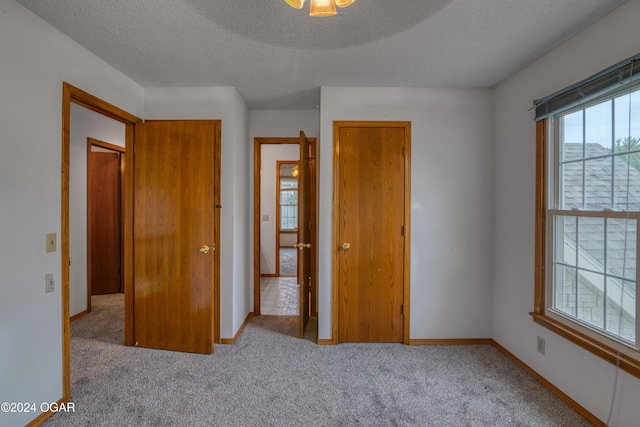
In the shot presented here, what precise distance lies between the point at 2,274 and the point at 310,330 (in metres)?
2.40

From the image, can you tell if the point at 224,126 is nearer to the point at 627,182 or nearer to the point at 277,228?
the point at 277,228

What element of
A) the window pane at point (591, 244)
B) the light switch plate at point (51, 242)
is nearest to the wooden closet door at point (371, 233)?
the window pane at point (591, 244)

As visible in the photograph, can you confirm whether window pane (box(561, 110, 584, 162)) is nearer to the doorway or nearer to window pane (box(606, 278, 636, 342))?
window pane (box(606, 278, 636, 342))

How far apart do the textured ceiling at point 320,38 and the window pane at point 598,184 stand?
88 cm

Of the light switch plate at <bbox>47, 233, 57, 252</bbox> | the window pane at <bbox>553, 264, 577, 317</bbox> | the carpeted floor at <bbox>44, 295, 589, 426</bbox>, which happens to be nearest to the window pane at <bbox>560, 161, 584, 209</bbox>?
the window pane at <bbox>553, 264, 577, 317</bbox>

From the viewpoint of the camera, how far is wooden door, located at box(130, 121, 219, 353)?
2.50 metres

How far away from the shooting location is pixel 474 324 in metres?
2.70

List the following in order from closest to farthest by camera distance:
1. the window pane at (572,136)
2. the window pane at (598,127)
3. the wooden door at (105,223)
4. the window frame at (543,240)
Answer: the window pane at (598,127), the window pane at (572,136), the window frame at (543,240), the wooden door at (105,223)

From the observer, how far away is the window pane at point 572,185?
1.90m

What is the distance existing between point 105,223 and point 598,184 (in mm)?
5378

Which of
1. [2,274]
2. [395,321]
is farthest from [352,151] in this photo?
[2,274]

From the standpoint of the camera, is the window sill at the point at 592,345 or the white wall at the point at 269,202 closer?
the window sill at the point at 592,345

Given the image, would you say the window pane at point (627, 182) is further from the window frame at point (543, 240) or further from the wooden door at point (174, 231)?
the wooden door at point (174, 231)

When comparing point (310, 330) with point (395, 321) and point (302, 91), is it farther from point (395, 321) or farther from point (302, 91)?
point (302, 91)
